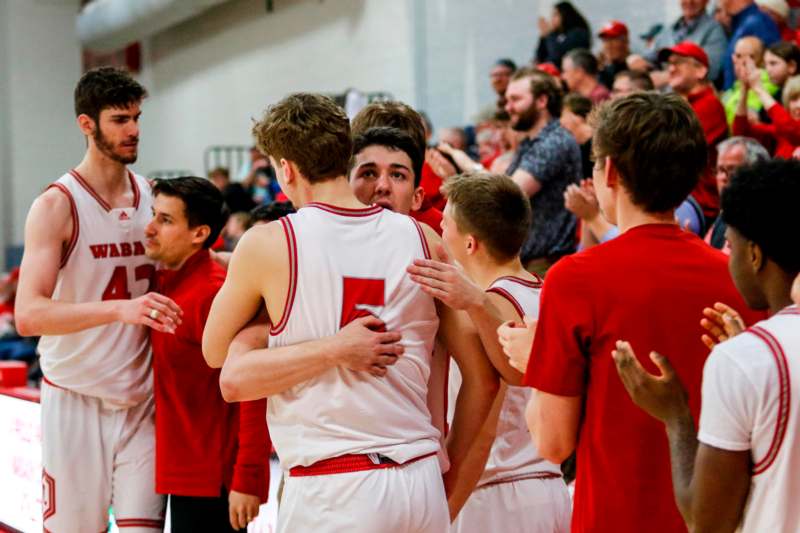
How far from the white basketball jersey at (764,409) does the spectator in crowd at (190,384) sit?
6.67ft

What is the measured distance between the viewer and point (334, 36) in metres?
15.1

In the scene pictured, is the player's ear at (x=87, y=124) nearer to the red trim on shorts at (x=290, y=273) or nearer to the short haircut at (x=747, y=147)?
the red trim on shorts at (x=290, y=273)

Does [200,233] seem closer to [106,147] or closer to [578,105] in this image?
[106,147]

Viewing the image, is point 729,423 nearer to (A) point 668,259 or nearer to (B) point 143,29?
(A) point 668,259

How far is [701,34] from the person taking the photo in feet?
30.3

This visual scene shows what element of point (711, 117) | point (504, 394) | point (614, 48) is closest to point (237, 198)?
point (614, 48)

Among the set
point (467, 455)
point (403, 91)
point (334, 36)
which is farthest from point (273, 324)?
point (334, 36)

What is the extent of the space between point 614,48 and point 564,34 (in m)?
0.98

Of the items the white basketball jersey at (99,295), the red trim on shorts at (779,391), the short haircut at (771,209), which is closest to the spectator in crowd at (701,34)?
the white basketball jersey at (99,295)

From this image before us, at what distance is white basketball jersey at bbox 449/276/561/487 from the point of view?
324cm

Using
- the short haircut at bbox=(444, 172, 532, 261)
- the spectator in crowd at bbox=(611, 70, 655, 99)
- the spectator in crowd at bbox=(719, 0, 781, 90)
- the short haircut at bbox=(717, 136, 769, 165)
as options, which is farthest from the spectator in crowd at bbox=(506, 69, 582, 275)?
the short haircut at bbox=(444, 172, 532, 261)

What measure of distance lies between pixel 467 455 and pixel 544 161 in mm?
3732

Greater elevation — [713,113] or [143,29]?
[143,29]

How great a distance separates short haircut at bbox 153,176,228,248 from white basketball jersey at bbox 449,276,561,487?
4.04 ft
